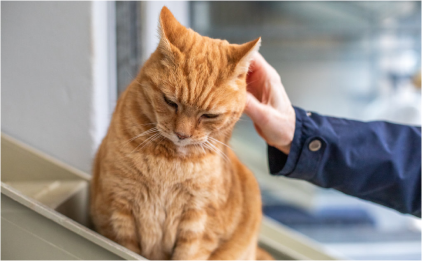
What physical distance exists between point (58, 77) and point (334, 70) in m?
1.90

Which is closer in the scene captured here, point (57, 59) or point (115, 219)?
point (115, 219)

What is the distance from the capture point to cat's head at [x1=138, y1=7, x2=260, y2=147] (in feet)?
2.72

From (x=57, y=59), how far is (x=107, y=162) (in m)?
0.42

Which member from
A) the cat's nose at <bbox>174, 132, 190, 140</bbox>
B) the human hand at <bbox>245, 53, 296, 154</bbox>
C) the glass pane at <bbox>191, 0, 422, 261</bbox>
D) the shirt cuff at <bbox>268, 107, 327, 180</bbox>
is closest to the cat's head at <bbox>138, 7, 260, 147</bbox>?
the cat's nose at <bbox>174, 132, 190, 140</bbox>

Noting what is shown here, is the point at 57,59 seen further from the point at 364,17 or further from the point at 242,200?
the point at 364,17

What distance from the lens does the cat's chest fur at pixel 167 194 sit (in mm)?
888

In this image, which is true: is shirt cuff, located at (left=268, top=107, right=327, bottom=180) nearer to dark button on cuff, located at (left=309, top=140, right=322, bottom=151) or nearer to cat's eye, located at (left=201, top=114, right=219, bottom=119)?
dark button on cuff, located at (left=309, top=140, right=322, bottom=151)

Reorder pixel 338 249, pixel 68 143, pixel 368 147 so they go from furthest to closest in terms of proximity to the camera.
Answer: pixel 338 249, pixel 68 143, pixel 368 147

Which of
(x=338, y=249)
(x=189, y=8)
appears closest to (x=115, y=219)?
(x=189, y=8)

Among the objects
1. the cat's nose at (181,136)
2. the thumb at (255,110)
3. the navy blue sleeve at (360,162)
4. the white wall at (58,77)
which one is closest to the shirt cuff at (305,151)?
the navy blue sleeve at (360,162)

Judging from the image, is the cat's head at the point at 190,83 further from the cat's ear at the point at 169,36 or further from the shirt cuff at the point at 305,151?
the shirt cuff at the point at 305,151

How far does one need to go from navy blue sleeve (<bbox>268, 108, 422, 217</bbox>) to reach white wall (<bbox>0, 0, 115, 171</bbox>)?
0.67 metres

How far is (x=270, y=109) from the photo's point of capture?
1035 mm

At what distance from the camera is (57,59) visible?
109cm
